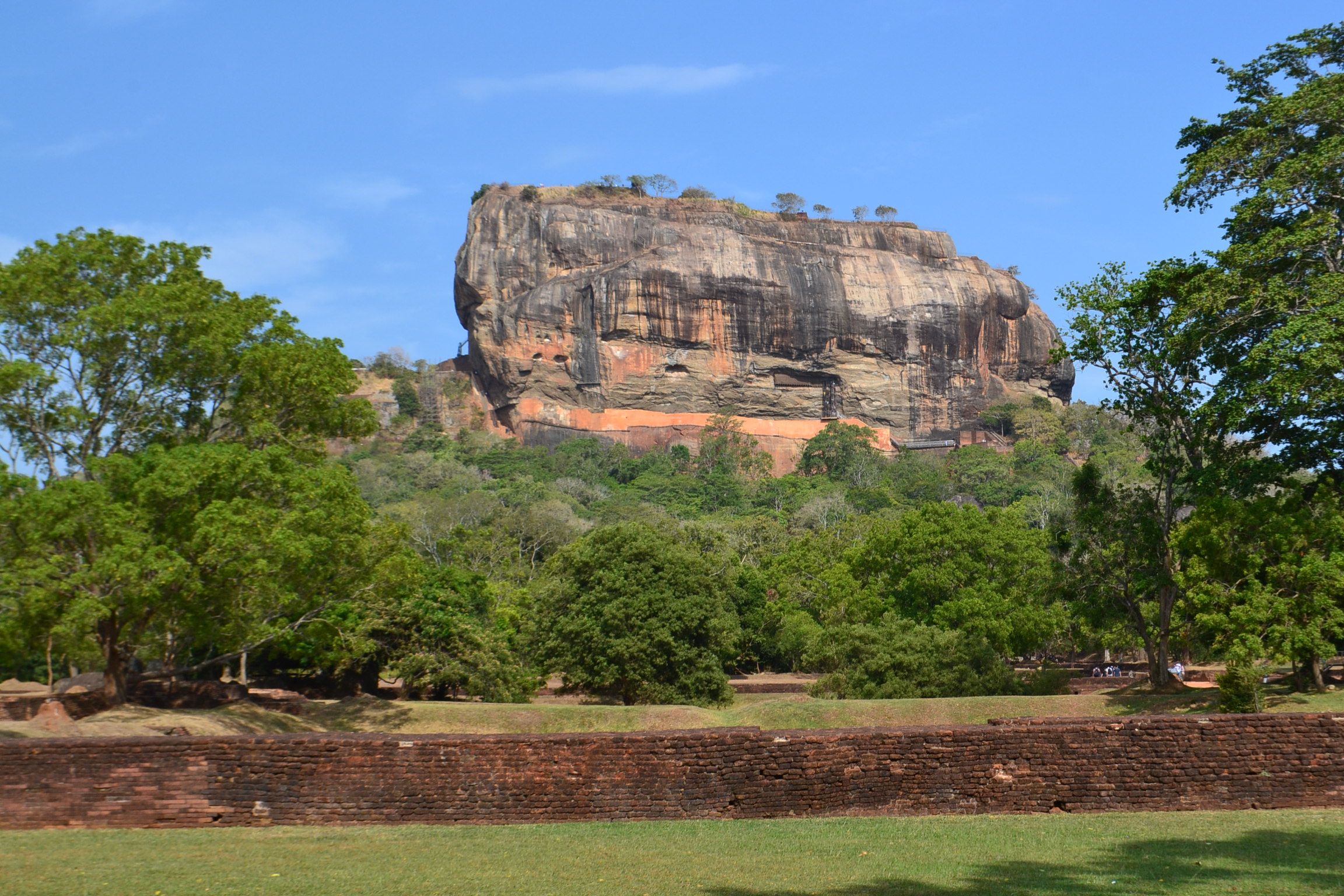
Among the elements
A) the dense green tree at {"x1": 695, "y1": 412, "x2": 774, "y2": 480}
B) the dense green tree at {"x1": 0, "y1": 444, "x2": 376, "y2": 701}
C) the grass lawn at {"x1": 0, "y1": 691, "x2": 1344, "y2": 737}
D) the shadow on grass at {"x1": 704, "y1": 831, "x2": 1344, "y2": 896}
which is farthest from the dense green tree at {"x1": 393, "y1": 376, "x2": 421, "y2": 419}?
the shadow on grass at {"x1": 704, "y1": 831, "x2": 1344, "y2": 896}

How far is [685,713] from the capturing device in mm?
22297

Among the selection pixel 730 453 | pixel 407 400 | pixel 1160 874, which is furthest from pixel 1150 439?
pixel 407 400

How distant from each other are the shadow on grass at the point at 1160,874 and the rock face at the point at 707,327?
84.2 metres

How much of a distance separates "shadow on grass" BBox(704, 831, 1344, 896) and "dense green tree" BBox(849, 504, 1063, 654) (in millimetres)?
19365

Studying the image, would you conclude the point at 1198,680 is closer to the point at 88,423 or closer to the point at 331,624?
the point at 331,624

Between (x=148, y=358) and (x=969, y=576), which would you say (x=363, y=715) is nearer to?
(x=148, y=358)

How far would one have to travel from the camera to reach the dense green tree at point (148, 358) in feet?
64.1

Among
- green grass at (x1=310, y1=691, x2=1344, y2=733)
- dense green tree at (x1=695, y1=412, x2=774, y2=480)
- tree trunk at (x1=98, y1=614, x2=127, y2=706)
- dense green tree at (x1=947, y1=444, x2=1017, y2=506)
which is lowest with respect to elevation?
green grass at (x1=310, y1=691, x2=1344, y2=733)

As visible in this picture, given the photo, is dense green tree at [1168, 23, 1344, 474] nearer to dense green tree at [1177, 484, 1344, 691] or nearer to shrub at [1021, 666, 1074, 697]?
dense green tree at [1177, 484, 1344, 691]

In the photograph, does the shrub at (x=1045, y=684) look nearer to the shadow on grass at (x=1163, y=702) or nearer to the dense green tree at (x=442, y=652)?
the shadow on grass at (x=1163, y=702)

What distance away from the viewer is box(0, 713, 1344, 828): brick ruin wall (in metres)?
10.7

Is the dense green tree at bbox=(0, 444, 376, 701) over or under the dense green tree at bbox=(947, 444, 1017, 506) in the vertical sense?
under

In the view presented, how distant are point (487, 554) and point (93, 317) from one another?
2852cm

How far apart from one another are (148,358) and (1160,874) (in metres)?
17.3
